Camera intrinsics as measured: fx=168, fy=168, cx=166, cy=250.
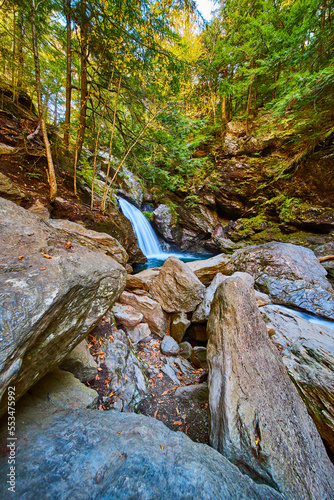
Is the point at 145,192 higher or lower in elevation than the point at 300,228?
higher

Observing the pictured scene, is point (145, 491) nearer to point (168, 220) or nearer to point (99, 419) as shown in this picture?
point (99, 419)

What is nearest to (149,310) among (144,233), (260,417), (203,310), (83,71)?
(203,310)

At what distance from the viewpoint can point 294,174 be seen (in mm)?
9977

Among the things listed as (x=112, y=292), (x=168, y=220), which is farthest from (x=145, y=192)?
(x=112, y=292)

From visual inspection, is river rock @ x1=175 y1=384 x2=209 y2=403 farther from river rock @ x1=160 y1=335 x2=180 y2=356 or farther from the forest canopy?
the forest canopy

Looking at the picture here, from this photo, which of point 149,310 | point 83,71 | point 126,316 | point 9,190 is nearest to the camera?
point 126,316

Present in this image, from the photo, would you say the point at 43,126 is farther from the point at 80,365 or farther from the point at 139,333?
the point at 139,333

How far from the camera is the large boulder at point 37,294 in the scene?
3.07 ft

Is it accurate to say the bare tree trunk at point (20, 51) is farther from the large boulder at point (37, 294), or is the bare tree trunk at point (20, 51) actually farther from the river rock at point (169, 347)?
the river rock at point (169, 347)

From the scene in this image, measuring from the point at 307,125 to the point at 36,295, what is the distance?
44.5ft

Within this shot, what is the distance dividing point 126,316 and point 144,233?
333 inches

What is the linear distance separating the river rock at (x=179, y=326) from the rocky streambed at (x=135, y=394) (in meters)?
0.50

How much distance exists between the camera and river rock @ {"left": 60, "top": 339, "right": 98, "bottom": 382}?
2.02m

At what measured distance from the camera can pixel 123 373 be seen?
2473 millimetres
